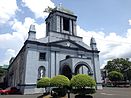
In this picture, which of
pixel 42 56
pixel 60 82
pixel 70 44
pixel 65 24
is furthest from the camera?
pixel 65 24

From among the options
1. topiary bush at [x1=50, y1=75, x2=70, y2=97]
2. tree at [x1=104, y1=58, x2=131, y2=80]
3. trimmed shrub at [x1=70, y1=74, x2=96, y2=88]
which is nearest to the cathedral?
topiary bush at [x1=50, y1=75, x2=70, y2=97]

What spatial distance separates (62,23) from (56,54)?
8.93m

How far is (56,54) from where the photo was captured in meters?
35.0

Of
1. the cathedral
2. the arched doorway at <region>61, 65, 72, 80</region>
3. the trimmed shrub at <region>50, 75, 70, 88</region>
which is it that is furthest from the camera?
the arched doorway at <region>61, 65, 72, 80</region>

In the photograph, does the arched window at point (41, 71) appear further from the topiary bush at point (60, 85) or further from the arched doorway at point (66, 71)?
the topiary bush at point (60, 85)

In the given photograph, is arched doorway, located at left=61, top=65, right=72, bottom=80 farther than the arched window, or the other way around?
arched doorway, located at left=61, top=65, right=72, bottom=80

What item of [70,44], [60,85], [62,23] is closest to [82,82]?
[60,85]

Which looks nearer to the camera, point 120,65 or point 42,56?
point 42,56

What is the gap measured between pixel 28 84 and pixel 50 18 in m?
18.3

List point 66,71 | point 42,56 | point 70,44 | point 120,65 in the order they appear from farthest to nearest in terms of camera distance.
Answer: point 120,65, point 70,44, point 66,71, point 42,56

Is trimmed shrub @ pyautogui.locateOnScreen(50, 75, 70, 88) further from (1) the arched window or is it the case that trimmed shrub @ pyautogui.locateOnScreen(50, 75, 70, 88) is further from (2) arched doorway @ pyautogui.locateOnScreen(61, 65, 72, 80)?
(2) arched doorway @ pyautogui.locateOnScreen(61, 65, 72, 80)

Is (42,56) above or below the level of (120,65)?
below

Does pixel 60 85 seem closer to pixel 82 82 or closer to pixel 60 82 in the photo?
pixel 60 82

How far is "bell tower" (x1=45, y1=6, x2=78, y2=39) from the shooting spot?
128 ft
